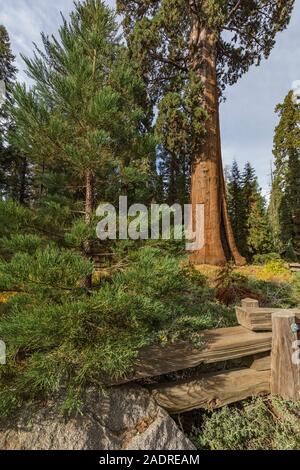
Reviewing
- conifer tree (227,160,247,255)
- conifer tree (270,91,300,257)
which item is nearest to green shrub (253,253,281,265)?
conifer tree (227,160,247,255)

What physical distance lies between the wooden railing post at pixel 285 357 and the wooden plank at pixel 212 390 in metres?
0.12

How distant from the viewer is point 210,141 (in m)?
7.47

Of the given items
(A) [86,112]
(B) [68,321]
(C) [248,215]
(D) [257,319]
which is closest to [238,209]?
(C) [248,215]

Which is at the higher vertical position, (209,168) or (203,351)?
(209,168)

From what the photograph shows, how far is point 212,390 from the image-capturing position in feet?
7.44

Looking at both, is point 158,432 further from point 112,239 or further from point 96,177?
point 96,177

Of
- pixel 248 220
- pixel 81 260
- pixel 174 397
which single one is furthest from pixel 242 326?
pixel 248 220

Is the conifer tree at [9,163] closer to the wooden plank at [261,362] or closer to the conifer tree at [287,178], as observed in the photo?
the wooden plank at [261,362]

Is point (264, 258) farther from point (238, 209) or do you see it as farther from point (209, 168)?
point (209, 168)

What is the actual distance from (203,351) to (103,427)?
96 centimetres

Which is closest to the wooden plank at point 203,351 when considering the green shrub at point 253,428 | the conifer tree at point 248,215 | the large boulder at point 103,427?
the large boulder at point 103,427

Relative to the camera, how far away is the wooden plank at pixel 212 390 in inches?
83.4
